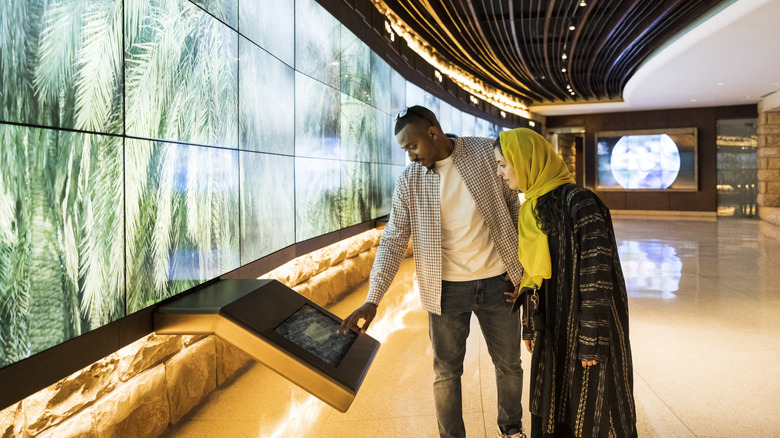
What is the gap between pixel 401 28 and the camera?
31.4 ft

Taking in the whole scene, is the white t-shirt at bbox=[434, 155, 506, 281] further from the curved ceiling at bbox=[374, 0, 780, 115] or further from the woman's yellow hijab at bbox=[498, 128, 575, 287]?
the curved ceiling at bbox=[374, 0, 780, 115]

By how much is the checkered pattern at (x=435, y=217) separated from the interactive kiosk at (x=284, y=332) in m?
0.33

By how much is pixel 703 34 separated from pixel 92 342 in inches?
420

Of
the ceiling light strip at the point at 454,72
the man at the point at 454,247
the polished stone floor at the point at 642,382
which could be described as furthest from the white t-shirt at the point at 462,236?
the ceiling light strip at the point at 454,72

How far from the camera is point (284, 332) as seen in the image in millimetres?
1989

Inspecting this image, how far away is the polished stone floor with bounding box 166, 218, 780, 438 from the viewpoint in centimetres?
304

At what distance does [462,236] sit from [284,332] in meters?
0.90

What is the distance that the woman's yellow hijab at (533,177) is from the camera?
213 cm

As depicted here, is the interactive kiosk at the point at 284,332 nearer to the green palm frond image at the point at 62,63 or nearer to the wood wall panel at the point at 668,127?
the green palm frond image at the point at 62,63

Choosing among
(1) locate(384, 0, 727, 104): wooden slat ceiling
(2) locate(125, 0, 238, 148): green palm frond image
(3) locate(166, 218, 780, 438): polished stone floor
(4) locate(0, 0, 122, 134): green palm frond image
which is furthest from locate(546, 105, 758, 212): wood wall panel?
(4) locate(0, 0, 122, 134): green palm frond image

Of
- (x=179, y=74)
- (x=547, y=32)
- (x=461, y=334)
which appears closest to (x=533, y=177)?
(x=461, y=334)

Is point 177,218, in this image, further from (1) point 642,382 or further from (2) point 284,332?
(1) point 642,382

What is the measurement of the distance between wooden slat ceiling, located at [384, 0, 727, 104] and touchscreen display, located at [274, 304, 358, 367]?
6.96 meters

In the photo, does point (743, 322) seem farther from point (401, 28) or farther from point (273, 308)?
point (401, 28)
